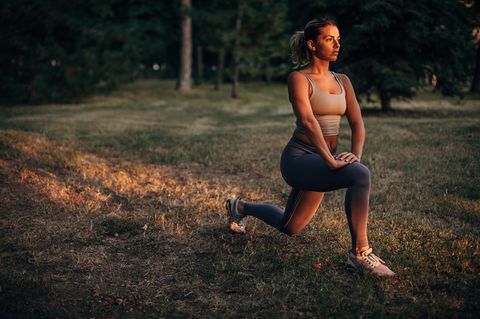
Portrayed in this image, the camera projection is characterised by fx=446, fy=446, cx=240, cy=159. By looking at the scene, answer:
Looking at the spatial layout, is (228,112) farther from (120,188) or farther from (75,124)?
(120,188)

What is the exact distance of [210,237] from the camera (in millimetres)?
4914

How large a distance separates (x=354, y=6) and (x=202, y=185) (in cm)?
1151

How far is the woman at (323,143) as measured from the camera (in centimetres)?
359

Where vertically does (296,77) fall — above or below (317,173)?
above

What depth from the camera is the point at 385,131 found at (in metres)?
11.9

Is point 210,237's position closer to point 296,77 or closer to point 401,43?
point 296,77

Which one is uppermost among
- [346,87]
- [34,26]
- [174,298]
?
[34,26]

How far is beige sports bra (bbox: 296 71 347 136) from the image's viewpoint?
375 cm

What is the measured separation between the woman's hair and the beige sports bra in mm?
238

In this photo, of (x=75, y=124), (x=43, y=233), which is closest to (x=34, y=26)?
(x=75, y=124)

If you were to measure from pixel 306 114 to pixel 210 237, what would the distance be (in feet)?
6.44

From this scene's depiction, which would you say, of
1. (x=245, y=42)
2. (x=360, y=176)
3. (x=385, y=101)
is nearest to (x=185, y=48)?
(x=245, y=42)

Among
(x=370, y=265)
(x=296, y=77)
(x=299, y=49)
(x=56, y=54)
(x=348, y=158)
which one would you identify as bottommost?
(x=370, y=265)

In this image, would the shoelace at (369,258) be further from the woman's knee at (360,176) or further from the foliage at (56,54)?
the foliage at (56,54)
